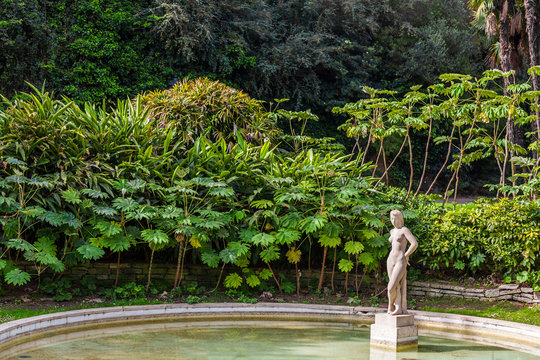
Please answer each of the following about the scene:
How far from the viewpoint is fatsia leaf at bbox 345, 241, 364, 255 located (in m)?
7.75

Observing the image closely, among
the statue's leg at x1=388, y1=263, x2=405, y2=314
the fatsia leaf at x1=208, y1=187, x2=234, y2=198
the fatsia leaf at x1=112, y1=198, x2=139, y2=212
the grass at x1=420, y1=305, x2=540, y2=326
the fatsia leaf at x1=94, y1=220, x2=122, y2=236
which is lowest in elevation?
the grass at x1=420, y1=305, x2=540, y2=326

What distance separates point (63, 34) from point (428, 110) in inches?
495

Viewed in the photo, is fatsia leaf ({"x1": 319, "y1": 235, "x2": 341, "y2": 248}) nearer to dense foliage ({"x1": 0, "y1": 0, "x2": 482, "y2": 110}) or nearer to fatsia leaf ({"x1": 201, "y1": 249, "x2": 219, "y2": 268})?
fatsia leaf ({"x1": 201, "y1": 249, "x2": 219, "y2": 268})

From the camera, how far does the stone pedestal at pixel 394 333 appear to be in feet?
18.6

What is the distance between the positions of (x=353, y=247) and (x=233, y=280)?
174 cm

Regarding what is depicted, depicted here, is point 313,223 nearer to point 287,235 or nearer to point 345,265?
point 287,235

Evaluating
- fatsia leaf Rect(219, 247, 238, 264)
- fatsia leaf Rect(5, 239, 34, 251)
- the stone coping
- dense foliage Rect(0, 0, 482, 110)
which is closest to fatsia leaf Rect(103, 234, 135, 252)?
the stone coping

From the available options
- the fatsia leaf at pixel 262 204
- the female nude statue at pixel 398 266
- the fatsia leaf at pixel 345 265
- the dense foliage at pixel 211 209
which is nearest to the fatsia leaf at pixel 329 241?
the dense foliage at pixel 211 209

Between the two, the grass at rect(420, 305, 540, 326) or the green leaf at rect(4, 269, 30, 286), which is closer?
the green leaf at rect(4, 269, 30, 286)

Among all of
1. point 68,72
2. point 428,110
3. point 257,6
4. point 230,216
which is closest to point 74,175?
point 230,216

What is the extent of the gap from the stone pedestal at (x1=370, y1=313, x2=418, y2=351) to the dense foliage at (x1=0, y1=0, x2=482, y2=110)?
43.7 feet

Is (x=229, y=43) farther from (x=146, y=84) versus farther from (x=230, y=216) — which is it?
(x=230, y=216)

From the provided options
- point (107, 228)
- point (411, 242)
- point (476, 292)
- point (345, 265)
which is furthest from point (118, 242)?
point (476, 292)

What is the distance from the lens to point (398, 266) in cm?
587
